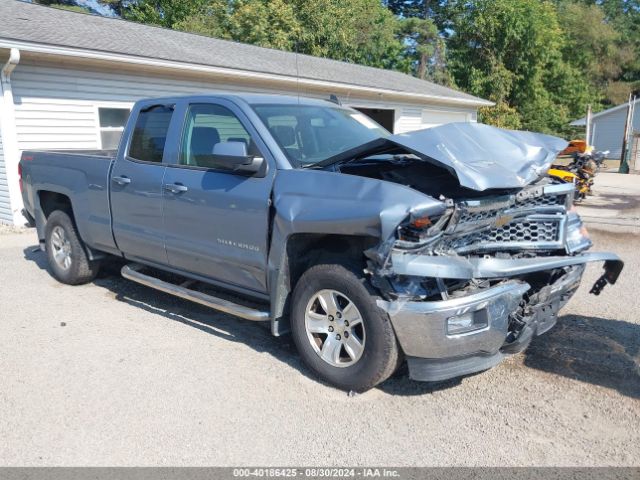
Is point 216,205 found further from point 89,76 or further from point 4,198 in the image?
point 89,76

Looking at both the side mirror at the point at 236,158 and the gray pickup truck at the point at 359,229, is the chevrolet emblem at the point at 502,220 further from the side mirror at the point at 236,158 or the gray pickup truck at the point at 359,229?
the side mirror at the point at 236,158

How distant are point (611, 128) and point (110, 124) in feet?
118

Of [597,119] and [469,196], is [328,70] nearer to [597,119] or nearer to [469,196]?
[469,196]

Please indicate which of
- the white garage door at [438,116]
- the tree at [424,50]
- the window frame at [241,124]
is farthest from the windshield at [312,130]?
the tree at [424,50]

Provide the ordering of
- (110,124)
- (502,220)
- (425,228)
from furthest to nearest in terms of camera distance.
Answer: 1. (110,124)
2. (502,220)
3. (425,228)

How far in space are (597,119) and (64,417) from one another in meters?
41.4

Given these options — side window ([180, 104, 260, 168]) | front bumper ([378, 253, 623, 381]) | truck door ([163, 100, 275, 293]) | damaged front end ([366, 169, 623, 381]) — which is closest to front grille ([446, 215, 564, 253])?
damaged front end ([366, 169, 623, 381])

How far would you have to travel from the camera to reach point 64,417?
3.61 m

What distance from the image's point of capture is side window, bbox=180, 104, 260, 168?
14.9ft

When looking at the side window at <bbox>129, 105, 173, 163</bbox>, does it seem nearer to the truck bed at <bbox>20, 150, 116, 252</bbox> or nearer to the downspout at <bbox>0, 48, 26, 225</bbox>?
the truck bed at <bbox>20, 150, 116, 252</bbox>

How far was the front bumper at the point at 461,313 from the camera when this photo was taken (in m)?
3.33

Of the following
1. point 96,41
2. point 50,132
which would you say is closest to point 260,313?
point 50,132

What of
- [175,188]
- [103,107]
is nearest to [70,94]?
[103,107]

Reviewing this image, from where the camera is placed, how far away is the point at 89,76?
10969mm
